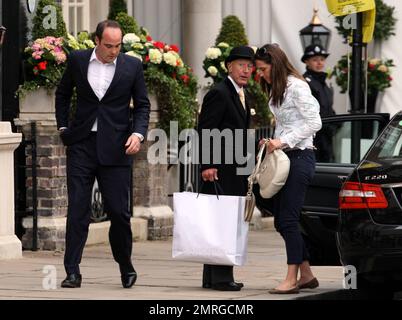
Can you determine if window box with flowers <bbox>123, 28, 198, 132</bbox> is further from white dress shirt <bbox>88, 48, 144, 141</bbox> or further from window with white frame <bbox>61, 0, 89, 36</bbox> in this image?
white dress shirt <bbox>88, 48, 144, 141</bbox>

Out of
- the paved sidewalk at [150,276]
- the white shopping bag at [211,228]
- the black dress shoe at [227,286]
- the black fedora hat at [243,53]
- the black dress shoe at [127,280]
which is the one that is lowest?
the paved sidewalk at [150,276]

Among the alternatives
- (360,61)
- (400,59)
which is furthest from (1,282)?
(400,59)

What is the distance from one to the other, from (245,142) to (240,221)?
59cm

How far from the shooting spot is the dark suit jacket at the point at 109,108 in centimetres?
1079

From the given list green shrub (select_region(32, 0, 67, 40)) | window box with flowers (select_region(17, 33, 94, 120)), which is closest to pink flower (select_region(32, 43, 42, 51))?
window box with flowers (select_region(17, 33, 94, 120))

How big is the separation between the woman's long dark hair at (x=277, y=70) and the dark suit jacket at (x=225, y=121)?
0.31 metres

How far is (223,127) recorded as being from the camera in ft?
36.3

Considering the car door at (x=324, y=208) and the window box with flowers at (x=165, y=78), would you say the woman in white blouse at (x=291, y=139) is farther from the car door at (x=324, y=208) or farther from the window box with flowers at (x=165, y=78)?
the window box with flowers at (x=165, y=78)

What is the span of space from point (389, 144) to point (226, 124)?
1.34m

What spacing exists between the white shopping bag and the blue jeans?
295mm

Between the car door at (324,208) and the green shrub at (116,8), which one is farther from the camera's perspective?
the green shrub at (116,8)

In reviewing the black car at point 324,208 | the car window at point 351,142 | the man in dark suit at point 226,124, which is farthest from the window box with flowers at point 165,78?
the man in dark suit at point 226,124

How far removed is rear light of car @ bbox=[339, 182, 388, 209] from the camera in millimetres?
9844
